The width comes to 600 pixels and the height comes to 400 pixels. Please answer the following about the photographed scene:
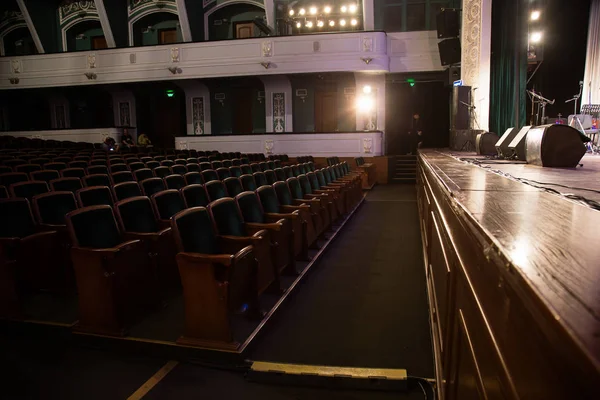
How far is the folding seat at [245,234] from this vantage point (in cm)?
146

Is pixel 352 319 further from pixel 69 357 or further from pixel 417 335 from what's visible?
pixel 69 357

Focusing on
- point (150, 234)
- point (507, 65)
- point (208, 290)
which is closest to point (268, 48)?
Answer: point (507, 65)

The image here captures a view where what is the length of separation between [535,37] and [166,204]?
569 cm

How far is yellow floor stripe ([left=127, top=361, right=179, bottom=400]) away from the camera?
1051 mm

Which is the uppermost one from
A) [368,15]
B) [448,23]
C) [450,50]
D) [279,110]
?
[368,15]

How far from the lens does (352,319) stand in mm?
1477

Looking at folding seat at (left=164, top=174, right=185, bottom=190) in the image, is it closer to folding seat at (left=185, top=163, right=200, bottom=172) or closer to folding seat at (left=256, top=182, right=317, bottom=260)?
folding seat at (left=256, top=182, right=317, bottom=260)

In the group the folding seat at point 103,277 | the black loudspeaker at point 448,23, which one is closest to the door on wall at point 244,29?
the black loudspeaker at point 448,23

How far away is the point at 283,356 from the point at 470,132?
4.13m

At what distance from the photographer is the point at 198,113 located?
7562mm

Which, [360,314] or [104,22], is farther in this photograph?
[104,22]

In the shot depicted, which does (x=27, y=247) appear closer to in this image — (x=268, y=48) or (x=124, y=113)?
(x=268, y=48)

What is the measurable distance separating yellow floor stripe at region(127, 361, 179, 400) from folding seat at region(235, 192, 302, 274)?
1.79ft

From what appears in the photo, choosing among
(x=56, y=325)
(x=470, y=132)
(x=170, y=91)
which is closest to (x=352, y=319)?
(x=56, y=325)
